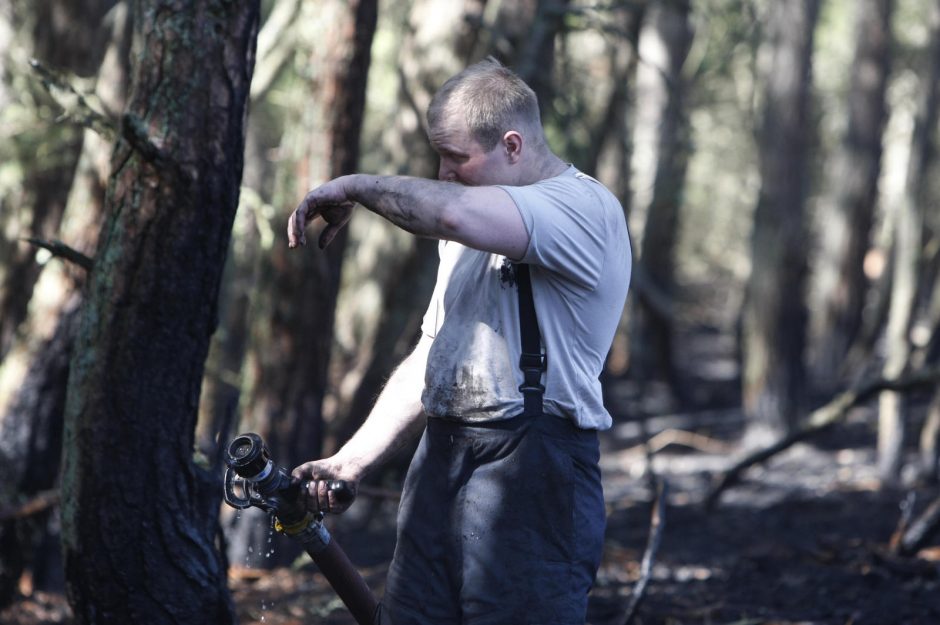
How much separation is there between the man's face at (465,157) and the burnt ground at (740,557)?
6.52 ft

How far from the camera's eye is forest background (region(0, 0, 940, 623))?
4.13 meters

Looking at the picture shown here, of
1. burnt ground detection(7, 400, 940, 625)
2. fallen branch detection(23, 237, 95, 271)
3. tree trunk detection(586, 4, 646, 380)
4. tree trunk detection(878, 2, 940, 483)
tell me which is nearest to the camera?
fallen branch detection(23, 237, 95, 271)

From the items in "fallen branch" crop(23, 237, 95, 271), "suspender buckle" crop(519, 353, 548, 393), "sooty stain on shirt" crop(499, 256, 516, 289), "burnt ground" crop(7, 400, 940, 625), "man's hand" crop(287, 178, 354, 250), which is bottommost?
"burnt ground" crop(7, 400, 940, 625)

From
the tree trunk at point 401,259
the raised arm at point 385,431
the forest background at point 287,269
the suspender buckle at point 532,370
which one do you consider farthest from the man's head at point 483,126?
the tree trunk at point 401,259

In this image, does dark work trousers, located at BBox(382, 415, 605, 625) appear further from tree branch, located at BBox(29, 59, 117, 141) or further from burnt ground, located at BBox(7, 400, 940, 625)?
tree branch, located at BBox(29, 59, 117, 141)

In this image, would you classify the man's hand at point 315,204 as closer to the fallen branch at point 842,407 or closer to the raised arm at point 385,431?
the raised arm at point 385,431

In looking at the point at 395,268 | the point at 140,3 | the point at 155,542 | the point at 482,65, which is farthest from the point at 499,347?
the point at 395,268

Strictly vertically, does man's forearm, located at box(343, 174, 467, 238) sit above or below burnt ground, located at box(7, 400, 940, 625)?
above

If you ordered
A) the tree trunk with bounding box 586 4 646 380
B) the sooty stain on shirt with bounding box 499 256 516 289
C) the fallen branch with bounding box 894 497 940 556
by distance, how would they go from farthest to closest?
1. the tree trunk with bounding box 586 4 646 380
2. the fallen branch with bounding box 894 497 940 556
3. the sooty stain on shirt with bounding box 499 256 516 289

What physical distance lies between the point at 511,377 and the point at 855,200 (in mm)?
17102

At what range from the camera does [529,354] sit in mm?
3385

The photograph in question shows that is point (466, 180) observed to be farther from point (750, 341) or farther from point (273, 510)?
point (750, 341)

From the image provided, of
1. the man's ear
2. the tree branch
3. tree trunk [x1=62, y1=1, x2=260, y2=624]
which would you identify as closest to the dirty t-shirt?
the man's ear

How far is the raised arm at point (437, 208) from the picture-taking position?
10.3 feet
